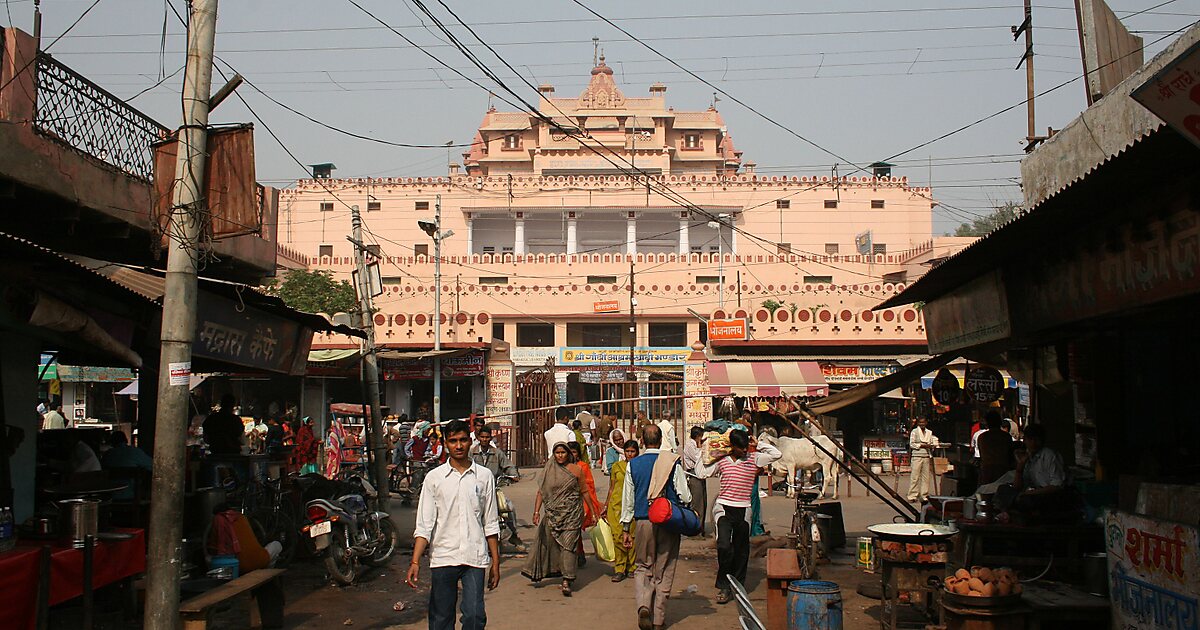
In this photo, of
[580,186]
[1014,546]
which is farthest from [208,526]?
[580,186]

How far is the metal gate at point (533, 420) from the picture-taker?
24703 millimetres

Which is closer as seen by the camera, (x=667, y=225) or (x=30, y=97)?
(x=30, y=97)

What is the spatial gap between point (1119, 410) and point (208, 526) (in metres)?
8.32

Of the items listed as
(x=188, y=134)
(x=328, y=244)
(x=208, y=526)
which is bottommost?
(x=208, y=526)

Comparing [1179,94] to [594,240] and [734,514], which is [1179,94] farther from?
[594,240]

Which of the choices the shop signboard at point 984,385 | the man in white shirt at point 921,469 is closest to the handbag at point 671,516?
the shop signboard at point 984,385

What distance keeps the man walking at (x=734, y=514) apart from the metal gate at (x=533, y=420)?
586 inches

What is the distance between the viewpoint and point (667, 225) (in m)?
51.5

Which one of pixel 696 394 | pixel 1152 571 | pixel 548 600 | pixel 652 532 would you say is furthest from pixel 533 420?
pixel 1152 571

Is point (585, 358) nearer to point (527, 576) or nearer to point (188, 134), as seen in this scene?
point (527, 576)

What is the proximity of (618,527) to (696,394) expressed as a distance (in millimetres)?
19309

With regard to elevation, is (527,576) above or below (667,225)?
below

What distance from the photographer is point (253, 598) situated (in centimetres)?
760

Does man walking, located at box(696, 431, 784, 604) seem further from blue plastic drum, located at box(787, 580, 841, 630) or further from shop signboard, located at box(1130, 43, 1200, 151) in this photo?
shop signboard, located at box(1130, 43, 1200, 151)
